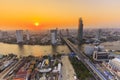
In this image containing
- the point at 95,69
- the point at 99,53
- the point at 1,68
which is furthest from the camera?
the point at 99,53

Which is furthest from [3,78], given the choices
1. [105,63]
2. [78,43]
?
[78,43]

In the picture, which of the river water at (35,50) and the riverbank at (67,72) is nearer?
the riverbank at (67,72)

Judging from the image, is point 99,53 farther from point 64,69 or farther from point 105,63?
point 64,69

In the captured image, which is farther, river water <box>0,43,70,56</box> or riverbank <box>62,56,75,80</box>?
river water <box>0,43,70,56</box>

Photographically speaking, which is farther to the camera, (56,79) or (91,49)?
(91,49)

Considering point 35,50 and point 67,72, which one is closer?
point 67,72

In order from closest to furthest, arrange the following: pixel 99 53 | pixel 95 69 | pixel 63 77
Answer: pixel 63 77 → pixel 95 69 → pixel 99 53

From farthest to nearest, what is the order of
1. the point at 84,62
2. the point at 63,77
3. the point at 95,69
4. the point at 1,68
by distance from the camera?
1. the point at 84,62
2. the point at 1,68
3. the point at 95,69
4. the point at 63,77

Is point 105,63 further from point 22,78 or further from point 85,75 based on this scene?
point 22,78

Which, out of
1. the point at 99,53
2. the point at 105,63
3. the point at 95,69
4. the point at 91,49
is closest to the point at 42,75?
the point at 95,69
